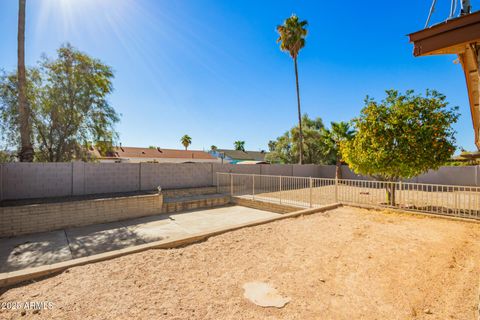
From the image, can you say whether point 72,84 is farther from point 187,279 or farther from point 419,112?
point 419,112

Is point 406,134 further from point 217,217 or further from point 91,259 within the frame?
point 91,259

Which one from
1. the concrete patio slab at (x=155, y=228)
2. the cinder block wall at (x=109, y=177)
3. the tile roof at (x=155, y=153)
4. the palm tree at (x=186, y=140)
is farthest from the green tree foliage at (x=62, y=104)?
the palm tree at (x=186, y=140)

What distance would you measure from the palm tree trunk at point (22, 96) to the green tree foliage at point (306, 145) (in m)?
19.2

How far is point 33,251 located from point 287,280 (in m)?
5.68

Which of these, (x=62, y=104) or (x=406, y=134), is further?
(x=62, y=104)

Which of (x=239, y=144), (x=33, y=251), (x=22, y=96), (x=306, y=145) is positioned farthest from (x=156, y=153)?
(x=239, y=144)

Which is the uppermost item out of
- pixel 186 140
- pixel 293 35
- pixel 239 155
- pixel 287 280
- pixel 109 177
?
pixel 293 35

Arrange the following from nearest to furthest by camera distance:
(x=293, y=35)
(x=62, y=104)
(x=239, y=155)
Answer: (x=62, y=104) → (x=293, y=35) → (x=239, y=155)

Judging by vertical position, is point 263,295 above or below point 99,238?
above

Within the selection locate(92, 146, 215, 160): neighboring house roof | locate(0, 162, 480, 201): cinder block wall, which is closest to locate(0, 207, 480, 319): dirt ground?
locate(0, 162, 480, 201): cinder block wall

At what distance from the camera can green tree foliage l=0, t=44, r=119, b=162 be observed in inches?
361

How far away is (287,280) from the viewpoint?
2848 mm

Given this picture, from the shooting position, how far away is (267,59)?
1570 centimetres

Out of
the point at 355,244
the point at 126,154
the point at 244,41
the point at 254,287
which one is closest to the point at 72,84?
the point at 244,41
